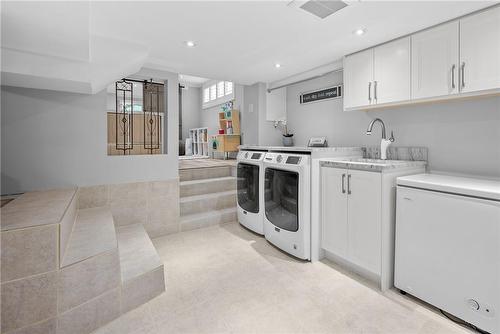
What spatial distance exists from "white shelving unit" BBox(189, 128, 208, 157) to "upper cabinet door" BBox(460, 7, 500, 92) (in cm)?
612

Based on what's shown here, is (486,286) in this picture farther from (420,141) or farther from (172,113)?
(172,113)

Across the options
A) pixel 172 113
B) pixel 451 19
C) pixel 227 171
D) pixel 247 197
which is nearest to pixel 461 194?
pixel 451 19

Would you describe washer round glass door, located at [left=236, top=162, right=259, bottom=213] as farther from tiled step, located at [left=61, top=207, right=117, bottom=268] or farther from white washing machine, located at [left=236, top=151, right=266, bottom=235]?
tiled step, located at [left=61, top=207, right=117, bottom=268]

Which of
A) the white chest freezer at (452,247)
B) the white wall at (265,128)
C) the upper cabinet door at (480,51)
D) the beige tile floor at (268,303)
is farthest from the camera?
the white wall at (265,128)

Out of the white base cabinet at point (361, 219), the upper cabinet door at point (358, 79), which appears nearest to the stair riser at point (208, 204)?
the white base cabinet at point (361, 219)

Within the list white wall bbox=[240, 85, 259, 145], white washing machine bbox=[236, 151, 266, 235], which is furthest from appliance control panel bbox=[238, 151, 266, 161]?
white wall bbox=[240, 85, 259, 145]

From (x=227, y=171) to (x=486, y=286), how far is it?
3.66 metres

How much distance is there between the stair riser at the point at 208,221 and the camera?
3492 millimetres

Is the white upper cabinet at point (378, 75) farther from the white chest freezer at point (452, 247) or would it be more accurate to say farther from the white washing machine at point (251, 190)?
the white washing machine at point (251, 190)

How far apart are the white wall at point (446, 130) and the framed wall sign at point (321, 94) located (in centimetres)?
9

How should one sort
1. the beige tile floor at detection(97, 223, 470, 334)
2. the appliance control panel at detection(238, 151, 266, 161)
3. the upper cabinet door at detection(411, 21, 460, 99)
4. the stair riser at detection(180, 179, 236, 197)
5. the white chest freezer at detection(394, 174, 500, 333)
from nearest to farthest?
the white chest freezer at detection(394, 174, 500, 333) < the beige tile floor at detection(97, 223, 470, 334) < the upper cabinet door at detection(411, 21, 460, 99) < the appliance control panel at detection(238, 151, 266, 161) < the stair riser at detection(180, 179, 236, 197)

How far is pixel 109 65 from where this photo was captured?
2348 mm

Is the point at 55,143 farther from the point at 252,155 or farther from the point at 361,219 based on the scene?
the point at 361,219

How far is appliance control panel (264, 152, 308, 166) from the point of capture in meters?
2.57
